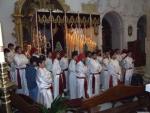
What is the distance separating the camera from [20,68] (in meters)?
9.84

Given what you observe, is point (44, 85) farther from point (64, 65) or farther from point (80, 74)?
point (64, 65)

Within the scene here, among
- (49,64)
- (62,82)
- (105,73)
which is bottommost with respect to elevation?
(62,82)

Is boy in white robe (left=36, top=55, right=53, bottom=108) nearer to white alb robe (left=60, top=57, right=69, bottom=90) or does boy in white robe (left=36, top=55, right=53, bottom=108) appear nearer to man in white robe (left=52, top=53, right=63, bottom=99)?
man in white robe (left=52, top=53, right=63, bottom=99)

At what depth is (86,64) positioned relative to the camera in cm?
1009

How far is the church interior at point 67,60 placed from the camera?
284 inches

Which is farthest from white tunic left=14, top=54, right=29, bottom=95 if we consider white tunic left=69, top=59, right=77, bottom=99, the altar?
the altar

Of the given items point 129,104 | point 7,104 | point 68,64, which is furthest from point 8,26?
point 7,104

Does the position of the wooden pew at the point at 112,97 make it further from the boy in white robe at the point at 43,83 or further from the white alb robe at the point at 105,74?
the white alb robe at the point at 105,74

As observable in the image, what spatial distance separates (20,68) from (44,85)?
2123mm

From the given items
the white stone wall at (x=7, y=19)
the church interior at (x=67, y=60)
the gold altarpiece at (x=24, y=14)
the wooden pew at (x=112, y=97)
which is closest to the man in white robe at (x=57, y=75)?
the church interior at (x=67, y=60)

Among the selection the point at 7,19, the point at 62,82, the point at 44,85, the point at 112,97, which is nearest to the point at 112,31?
the point at 7,19

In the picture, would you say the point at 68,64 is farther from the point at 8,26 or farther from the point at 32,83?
the point at 8,26

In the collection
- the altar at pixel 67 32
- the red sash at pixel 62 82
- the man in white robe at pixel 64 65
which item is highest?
the altar at pixel 67 32

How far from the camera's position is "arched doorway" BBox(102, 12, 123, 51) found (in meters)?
16.8
